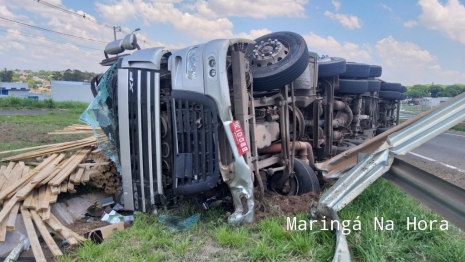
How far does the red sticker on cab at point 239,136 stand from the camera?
2947mm

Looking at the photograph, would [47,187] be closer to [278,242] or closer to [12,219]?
[12,219]

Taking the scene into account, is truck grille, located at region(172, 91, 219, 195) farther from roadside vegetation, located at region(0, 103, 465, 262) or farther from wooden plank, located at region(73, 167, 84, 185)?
→ wooden plank, located at region(73, 167, 84, 185)

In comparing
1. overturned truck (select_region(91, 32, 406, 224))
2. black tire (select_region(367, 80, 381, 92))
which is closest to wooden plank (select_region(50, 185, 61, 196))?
overturned truck (select_region(91, 32, 406, 224))

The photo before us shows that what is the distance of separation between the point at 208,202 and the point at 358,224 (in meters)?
1.48

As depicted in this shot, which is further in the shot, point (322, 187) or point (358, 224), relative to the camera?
point (322, 187)

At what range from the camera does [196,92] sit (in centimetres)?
308

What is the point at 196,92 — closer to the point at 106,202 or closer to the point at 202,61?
the point at 202,61

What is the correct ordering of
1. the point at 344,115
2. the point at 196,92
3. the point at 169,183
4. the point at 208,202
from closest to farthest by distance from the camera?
the point at 196,92 → the point at 169,183 → the point at 208,202 → the point at 344,115

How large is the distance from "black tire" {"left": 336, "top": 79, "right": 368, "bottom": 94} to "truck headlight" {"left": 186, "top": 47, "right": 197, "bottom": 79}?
10.7ft

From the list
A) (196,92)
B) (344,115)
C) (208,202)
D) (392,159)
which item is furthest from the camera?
(344,115)

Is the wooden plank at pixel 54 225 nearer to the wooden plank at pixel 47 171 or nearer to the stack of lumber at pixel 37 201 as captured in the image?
the stack of lumber at pixel 37 201

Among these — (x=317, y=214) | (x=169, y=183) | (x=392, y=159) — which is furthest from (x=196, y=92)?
(x=392, y=159)

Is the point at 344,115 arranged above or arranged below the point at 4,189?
above

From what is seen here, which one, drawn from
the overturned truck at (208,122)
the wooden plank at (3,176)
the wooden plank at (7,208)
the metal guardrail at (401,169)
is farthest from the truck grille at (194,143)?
the wooden plank at (3,176)
